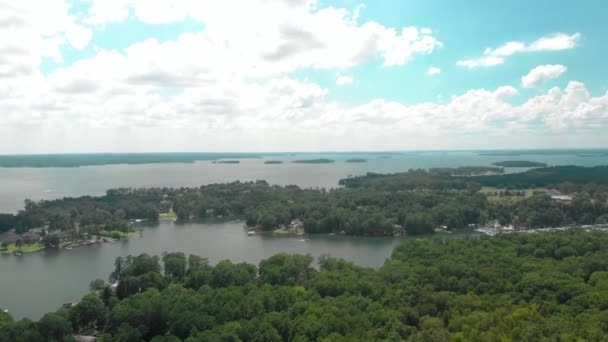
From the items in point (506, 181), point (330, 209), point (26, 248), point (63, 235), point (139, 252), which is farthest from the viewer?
point (506, 181)

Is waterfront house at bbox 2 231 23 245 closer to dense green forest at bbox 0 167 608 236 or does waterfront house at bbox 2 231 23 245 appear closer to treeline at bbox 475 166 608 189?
dense green forest at bbox 0 167 608 236

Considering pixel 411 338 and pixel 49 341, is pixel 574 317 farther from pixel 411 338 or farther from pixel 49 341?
pixel 49 341

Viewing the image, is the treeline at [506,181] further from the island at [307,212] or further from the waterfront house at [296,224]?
the waterfront house at [296,224]

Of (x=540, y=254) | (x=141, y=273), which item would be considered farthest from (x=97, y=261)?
(x=540, y=254)

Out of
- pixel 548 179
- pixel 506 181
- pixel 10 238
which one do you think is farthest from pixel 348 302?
pixel 548 179

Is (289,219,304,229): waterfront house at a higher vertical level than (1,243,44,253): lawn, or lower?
higher

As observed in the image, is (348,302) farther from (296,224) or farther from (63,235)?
(63,235)

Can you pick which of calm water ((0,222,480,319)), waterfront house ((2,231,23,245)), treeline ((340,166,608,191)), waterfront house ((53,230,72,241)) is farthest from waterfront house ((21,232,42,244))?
treeline ((340,166,608,191))
